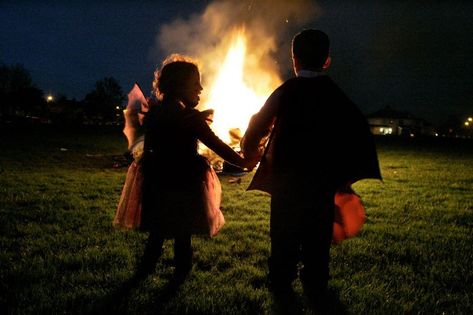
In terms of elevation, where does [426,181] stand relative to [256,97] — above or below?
below

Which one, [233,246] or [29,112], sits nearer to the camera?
[233,246]

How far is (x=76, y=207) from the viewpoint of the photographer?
670 cm

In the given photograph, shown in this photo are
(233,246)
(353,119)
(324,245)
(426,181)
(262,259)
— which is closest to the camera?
(353,119)

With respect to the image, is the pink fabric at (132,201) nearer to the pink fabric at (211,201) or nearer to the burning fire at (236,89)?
the pink fabric at (211,201)

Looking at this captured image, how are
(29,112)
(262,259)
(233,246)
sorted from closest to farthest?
1. (262,259)
2. (233,246)
3. (29,112)

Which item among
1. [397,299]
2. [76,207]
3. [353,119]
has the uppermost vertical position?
[353,119]

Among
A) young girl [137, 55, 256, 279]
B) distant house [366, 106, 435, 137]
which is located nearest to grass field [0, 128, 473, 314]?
young girl [137, 55, 256, 279]

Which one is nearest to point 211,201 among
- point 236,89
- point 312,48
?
point 312,48

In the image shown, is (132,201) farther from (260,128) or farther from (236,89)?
(236,89)

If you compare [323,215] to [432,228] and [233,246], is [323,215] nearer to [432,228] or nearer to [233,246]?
[233,246]

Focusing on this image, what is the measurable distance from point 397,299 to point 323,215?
42.8 inches

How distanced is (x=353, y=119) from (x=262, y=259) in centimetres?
203

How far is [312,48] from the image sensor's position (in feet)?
10.5

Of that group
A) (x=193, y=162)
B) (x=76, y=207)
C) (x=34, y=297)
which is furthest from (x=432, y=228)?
(x=76, y=207)
